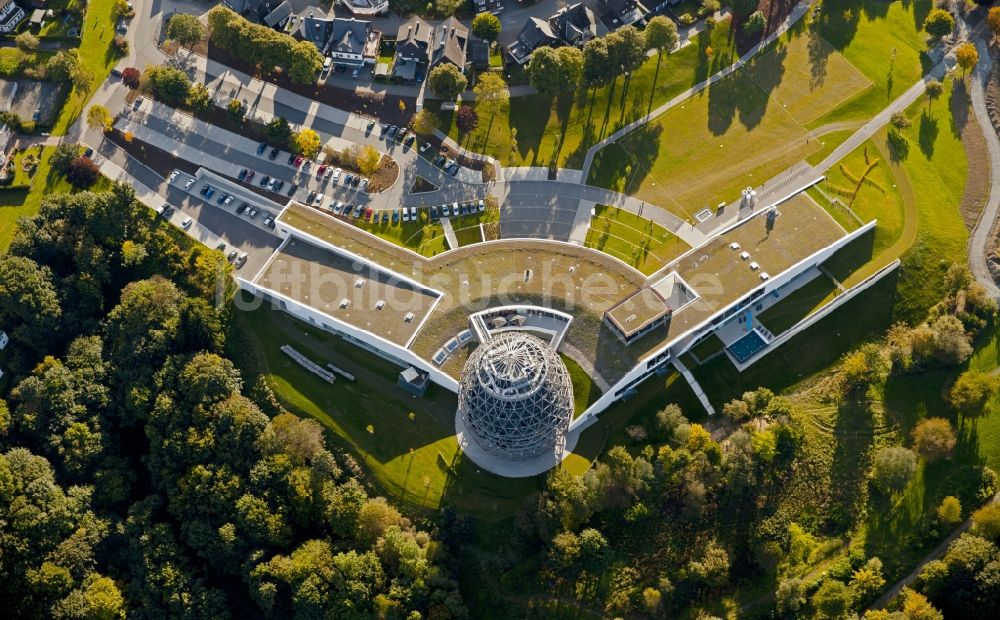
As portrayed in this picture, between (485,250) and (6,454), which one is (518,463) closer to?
(485,250)

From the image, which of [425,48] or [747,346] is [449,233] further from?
[747,346]

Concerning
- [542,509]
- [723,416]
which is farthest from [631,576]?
[723,416]

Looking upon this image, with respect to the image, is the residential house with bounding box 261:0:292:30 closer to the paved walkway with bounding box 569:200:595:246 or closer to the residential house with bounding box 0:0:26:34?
the residential house with bounding box 0:0:26:34

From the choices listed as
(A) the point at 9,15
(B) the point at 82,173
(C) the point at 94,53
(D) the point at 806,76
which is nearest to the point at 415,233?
(B) the point at 82,173

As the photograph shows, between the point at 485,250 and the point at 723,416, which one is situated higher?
the point at 485,250

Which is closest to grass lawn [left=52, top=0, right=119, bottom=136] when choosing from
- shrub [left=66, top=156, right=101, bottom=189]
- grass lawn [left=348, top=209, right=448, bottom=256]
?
shrub [left=66, top=156, right=101, bottom=189]

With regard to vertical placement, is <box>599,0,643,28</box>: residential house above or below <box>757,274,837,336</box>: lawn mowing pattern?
A: above
